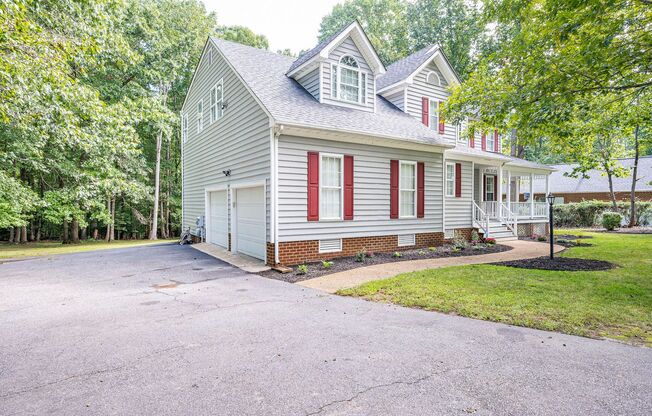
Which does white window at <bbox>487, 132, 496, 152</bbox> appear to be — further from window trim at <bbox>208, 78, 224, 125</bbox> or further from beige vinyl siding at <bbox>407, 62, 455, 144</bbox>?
window trim at <bbox>208, 78, 224, 125</bbox>

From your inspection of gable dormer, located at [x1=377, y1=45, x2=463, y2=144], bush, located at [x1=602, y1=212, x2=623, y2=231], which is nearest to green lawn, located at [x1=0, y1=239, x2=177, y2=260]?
gable dormer, located at [x1=377, y1=45, x2=463, y2=144]

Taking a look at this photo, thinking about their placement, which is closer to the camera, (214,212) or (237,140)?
(237,140)

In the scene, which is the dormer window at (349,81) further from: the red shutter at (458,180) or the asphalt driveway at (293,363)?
the asphalt driveway at (293,363)

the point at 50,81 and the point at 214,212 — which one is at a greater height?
the point at 50,81

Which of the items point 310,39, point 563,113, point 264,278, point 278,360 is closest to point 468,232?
point 563,113

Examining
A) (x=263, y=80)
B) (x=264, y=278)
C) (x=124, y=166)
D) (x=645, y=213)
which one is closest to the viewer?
(x=264, y=278)

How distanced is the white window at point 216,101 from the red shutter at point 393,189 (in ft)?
21.2

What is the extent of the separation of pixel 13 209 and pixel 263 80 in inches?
522

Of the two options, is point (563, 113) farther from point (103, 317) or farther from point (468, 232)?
point (103, 317)

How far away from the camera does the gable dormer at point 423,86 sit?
13.6m

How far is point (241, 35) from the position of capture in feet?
94.2

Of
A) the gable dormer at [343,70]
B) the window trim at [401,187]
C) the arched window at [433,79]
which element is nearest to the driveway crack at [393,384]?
the window trim at [401,187]

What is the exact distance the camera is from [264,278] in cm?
809

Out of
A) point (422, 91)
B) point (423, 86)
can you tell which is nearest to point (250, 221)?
point (422, 91)
